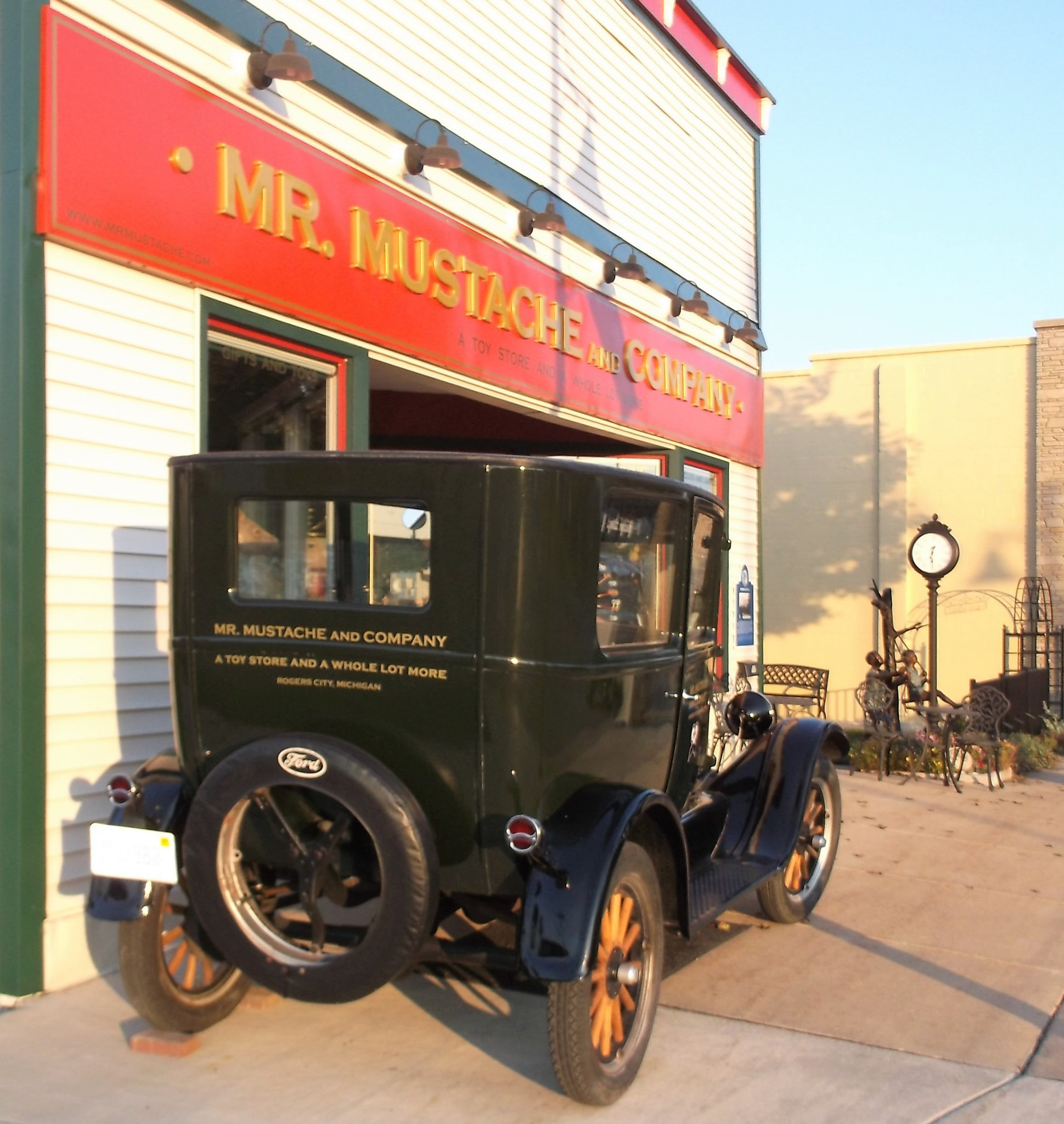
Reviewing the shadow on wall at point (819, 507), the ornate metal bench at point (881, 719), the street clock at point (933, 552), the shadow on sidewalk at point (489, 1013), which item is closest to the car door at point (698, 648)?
the shadow on sidewalk at point (489, 1013)

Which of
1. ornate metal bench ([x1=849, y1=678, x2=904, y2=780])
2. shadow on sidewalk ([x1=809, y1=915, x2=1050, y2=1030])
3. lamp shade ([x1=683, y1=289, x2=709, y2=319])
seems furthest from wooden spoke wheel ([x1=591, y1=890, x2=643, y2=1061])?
lamp shade ([x1=683, y1=289, x2=709, y2=319])

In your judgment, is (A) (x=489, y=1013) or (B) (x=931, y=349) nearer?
(A) (x=489, y=1013)

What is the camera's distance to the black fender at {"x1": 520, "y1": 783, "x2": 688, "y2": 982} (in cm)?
361

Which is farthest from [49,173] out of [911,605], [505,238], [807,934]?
[911,605]

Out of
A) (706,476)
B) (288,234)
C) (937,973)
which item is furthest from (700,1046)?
(706,476)

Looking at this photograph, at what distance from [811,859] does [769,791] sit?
75 cm

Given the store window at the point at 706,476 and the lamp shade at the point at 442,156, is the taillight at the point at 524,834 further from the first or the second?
the store window at the point at 706,476

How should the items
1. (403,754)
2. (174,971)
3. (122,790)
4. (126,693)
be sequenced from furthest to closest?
(126,693) → (174,971) → (122,790) → (403,754)

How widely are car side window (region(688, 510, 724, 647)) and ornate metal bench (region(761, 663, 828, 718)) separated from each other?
7662 millimetres

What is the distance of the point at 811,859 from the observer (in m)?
6.20

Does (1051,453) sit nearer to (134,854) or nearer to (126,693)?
(126,693)

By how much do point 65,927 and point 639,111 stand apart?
27.8 feet

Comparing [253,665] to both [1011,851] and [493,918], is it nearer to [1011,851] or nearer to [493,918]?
[493,918]

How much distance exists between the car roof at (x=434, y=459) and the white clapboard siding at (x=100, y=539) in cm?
113
